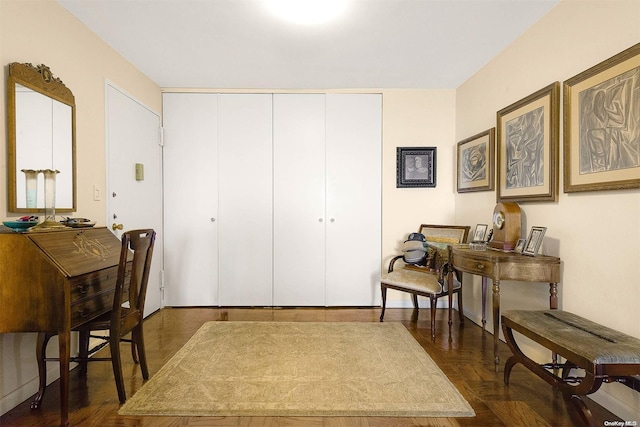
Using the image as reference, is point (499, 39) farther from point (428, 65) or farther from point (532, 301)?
point (532, 301)

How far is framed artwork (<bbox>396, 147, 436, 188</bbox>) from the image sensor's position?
3787 mm

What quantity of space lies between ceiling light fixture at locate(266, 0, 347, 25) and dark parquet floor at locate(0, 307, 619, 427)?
102 inches

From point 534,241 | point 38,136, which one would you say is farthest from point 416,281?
point 38,136

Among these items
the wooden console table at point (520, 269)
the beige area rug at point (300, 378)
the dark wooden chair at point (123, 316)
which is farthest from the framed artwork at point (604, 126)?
the dark wooden chair at point (123, 316)

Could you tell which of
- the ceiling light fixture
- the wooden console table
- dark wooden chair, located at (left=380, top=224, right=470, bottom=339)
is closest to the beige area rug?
dark wooden chair, located at (left=380, top=224, right=470, bottom=339)

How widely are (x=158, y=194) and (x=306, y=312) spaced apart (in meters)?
2.14

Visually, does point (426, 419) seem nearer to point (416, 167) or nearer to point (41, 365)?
point (41, 365)

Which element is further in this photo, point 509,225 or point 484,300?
point 484,300

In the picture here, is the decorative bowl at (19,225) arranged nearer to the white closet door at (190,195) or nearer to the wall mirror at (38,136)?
the wall mirror at (38,136)

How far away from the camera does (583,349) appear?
145cm

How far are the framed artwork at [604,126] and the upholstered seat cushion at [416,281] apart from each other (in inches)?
51.2

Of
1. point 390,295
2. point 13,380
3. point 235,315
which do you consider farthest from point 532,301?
point 13,380

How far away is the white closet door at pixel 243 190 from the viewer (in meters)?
3.75

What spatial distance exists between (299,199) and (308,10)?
1.97 meters
